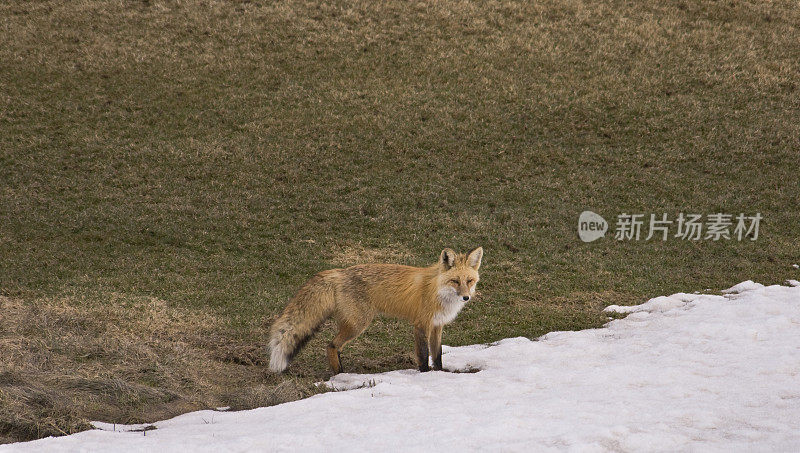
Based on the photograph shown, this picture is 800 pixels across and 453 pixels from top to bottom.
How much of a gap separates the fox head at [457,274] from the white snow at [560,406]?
142 cm

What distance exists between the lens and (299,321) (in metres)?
10.9

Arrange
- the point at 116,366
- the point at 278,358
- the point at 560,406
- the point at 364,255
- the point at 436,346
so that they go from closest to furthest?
the point at 560,406 → the point at 278,358 → the point at 116,366 → the point at 436,346 → the point at 364,255

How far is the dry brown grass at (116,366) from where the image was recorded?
8719 mm

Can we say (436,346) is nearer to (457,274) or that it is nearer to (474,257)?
(457,274)

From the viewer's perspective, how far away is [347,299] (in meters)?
11.4

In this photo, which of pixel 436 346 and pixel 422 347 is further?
pixel 436 346

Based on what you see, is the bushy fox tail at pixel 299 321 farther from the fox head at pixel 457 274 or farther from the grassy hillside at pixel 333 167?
the fox head at pixel 457 274

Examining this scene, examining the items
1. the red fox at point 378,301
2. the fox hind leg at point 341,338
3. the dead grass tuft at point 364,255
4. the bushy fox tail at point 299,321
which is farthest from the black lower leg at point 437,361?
the dead grass tuft at point 364,255

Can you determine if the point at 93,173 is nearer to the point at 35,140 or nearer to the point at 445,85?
the point at 35,140

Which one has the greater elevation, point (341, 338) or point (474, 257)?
point (474, 257)

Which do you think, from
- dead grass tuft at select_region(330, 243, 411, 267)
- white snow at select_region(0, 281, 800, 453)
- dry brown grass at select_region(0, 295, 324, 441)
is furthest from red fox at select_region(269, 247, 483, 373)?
dead grass tuft at select_region(330, 243, 411, 267)

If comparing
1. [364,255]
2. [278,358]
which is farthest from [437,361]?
[364,255]

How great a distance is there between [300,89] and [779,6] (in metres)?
30.3

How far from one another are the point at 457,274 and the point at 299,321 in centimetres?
277
